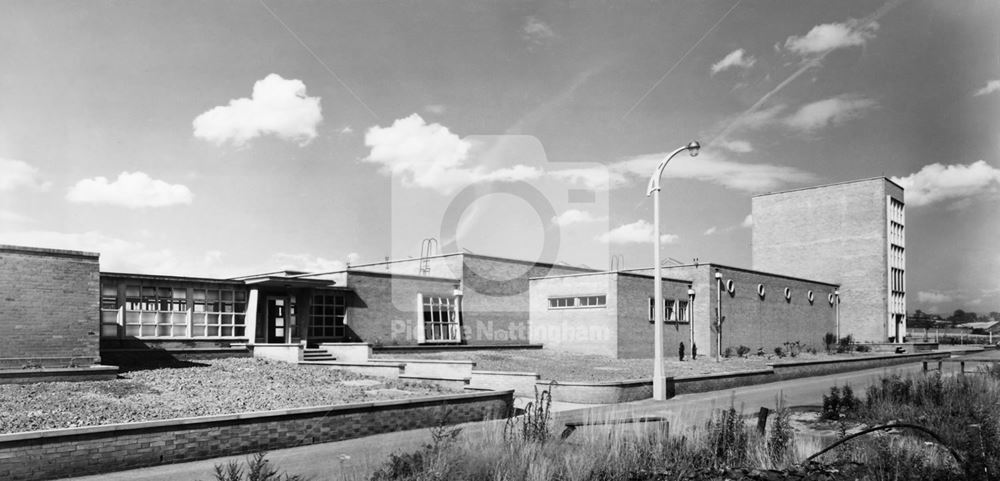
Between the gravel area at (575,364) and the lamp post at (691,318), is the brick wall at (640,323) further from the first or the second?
the gravel area at (575,364)

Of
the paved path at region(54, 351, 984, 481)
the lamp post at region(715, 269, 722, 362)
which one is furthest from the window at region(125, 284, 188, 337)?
the lamp post at region(715, 269, 722, 362)

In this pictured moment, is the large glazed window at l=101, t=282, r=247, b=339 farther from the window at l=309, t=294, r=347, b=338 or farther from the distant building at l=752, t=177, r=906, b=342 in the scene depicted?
the distant building at l=752, t=177, r=906, b=342

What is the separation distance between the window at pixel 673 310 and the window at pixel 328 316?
15.8 m

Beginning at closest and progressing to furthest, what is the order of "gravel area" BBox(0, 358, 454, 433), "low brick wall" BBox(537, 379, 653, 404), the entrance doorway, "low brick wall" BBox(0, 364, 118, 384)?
"gravel area" BBox(0, 358, 454, 433) → "low brick wall" BBox(0, 364, 118, 384) → "low brick wall" BBox(537, 379, 653, 404) → the entrance doorway

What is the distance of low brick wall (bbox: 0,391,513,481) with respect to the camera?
895 centimetres

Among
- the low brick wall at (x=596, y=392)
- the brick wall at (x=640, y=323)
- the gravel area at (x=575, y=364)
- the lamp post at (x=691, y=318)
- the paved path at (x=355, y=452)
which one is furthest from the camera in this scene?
the lamp post at (x=691, y=318)

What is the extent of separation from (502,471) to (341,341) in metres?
24.5

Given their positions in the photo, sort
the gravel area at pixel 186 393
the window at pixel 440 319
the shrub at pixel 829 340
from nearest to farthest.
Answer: the gravel area at pixel 186 393, the window at pixel 440 319, the shrub at pixel 829 340

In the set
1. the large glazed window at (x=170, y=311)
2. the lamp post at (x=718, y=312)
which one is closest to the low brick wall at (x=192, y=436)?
the large glazed window at (x=170, y=311)

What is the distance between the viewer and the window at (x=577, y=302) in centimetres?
3508

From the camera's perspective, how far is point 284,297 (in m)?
29.4

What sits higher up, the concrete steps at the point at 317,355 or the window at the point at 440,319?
the window at the point at 440,319

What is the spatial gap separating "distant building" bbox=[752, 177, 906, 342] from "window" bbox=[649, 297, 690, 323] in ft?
88.0

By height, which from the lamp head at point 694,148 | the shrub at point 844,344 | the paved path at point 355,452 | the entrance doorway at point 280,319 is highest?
the lamp head at point 694,148
